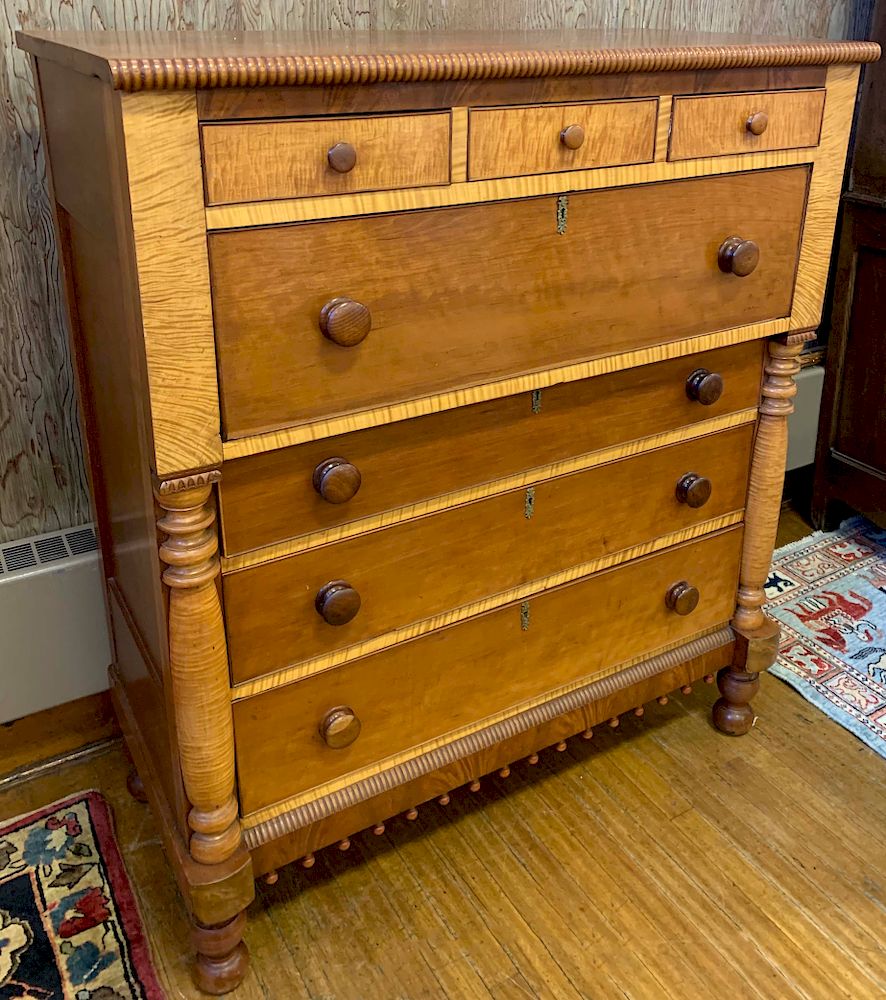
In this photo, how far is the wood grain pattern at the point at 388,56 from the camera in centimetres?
94

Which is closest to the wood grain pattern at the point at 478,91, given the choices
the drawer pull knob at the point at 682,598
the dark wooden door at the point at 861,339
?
the drawer pull knob at the point at 682,598

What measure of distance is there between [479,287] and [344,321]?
20cm

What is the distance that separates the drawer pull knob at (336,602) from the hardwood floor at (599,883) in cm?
55

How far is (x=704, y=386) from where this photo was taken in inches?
59.7

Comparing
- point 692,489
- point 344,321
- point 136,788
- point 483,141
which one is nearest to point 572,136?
point 483,141

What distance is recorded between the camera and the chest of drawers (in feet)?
3.45

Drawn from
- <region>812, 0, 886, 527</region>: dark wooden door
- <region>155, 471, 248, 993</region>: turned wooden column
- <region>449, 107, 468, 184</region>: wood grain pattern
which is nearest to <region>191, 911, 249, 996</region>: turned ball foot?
<region>155, 471, 248, 993</region>: turned wooden column

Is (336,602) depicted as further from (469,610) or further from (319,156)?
(319,156)

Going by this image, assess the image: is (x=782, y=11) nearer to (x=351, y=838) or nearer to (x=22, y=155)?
(x=22, y=155)

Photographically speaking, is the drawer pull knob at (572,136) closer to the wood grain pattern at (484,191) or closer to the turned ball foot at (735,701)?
the wood grain pattern at (484,191)

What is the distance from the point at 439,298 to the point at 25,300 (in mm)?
775

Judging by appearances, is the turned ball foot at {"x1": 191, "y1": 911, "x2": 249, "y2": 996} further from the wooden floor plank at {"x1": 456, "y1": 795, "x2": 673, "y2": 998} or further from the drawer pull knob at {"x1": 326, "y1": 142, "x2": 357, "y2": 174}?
the drawer pull knob at {"x1": 326, "y1": 142, "x2": 357, "y2": 174}

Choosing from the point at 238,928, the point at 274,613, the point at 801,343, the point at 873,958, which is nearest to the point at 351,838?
the point at 238,928

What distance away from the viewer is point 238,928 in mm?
1402
